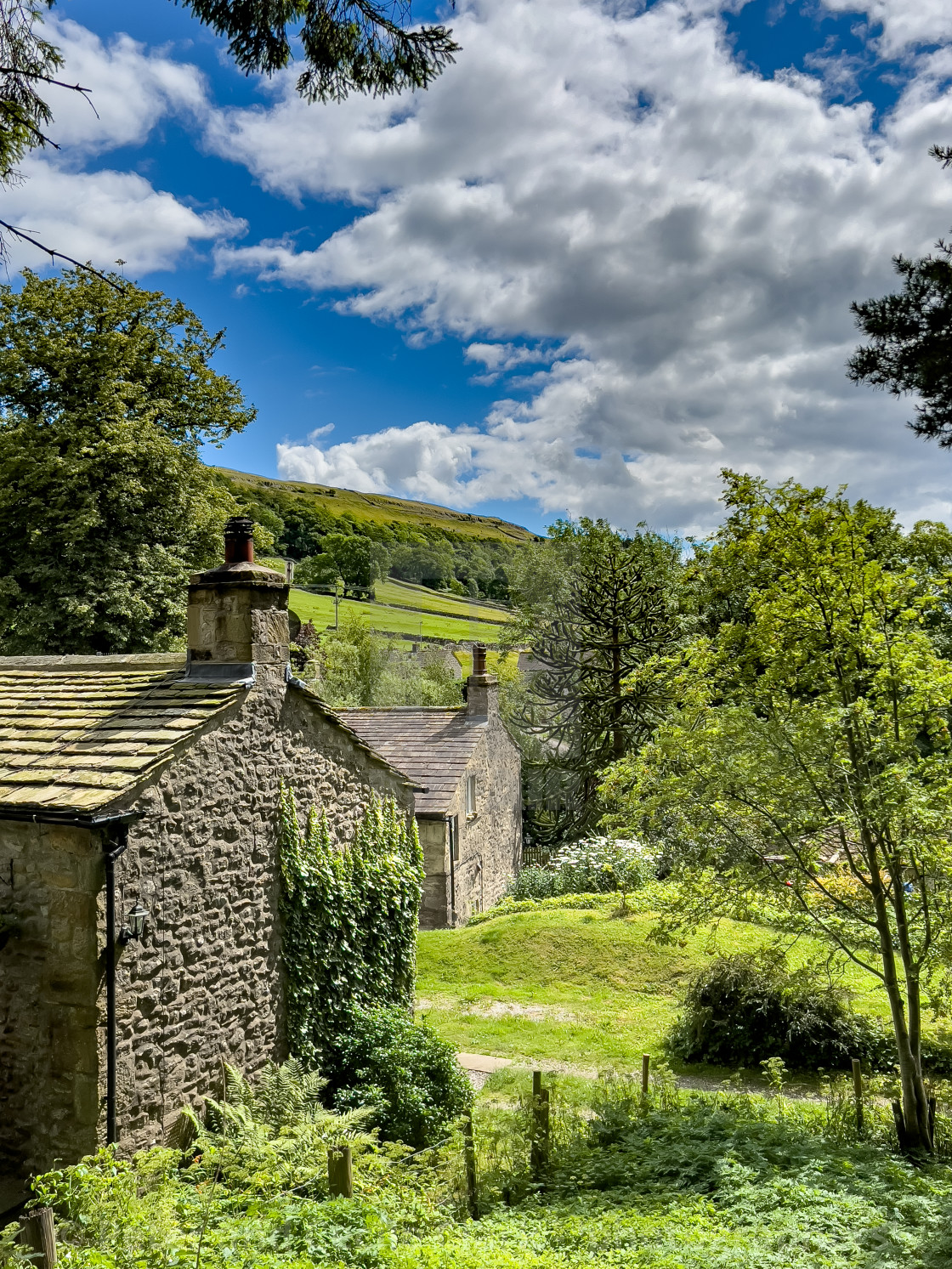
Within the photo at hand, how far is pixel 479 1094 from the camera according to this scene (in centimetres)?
1039

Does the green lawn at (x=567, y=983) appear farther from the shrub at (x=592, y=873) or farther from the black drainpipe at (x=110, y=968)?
the black drainpipe at (x=110, y=968)

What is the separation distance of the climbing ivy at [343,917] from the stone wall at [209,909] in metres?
0.22

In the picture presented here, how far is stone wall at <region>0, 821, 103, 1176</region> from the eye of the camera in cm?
708

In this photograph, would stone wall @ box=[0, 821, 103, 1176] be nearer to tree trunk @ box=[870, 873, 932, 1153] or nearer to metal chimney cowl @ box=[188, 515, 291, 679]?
metal chimney cowl @ box=[188, 515, 291, 679]

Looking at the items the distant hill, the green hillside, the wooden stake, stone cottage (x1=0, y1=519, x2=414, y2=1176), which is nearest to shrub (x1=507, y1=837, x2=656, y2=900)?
the wooden stake

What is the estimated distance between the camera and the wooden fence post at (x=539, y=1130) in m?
8.04

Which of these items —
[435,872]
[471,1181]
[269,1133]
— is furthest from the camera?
[435,872]

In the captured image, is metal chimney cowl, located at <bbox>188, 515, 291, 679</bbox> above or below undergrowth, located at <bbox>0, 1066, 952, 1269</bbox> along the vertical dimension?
above

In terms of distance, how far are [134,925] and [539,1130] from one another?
465 centimetres

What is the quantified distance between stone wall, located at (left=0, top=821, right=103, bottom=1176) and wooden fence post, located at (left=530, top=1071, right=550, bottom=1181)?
421 centimetres

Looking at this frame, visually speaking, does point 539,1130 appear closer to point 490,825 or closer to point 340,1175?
point 340,1175

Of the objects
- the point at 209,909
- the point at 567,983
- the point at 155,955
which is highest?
the point at 209,909

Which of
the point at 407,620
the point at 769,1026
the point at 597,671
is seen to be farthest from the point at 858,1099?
the point at 407,620

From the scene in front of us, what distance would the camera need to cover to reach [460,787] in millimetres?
21594
